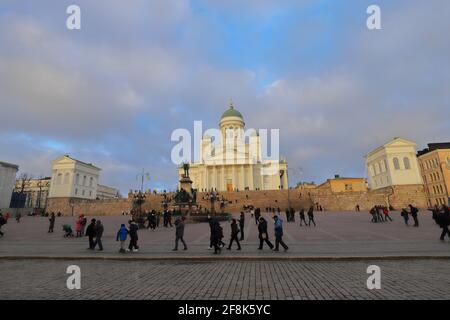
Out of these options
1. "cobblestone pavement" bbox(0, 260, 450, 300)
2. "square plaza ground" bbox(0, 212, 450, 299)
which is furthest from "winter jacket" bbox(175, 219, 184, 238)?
"cobblestone pavement" bbox(0, 260, 450, 300)

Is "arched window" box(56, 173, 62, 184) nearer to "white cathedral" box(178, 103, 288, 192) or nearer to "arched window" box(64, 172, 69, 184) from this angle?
"arched window" box(64, 172, 69, 184)

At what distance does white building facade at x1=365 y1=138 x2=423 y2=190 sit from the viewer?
200 feet

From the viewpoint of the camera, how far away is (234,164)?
78.4 m

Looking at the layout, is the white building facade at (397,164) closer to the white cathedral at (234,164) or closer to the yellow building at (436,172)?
the yellow building at (436,172)

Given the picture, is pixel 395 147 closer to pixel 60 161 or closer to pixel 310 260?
pixel 310 260

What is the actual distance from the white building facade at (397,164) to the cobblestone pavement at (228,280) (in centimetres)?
6123

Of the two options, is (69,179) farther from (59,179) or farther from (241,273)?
(241,273)

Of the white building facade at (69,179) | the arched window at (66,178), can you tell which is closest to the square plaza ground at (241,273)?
the white building facade at (69,179)

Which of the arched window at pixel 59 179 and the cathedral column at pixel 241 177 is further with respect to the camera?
the cathedral column at pixel 241 177

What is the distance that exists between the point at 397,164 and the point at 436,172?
9092 mm

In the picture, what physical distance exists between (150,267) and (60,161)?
80812 mm

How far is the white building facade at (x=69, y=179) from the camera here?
73.2m
